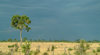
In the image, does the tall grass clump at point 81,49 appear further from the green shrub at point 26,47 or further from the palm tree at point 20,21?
the palm tree at point 20,21

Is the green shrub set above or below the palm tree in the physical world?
below

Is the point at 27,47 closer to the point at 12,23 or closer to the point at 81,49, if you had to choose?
the point at 81,49

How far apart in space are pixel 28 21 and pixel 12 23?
4646mm

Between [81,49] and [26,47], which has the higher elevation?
[26,47]

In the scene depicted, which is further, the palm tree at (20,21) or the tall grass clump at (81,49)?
the palm tree at (20,21)

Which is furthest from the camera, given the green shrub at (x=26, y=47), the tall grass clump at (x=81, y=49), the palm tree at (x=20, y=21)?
the palm tree at (x=20, y=21)

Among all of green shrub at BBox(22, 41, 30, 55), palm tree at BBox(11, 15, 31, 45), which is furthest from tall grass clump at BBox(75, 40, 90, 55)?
palm tree at BBox(11, 15, 31, 45)

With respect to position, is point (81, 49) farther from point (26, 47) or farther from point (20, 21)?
point (20, 21)

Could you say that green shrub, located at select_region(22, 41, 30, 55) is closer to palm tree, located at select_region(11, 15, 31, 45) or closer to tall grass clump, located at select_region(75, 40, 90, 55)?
tall grass clump, located at select_region(75, 40, 90, 55)

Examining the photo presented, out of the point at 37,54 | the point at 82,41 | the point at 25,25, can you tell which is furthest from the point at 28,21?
the point at 82,41

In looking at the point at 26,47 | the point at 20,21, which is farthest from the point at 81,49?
the point at 20,21

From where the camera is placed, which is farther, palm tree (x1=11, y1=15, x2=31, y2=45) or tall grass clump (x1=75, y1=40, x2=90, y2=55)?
palm tree (x1=11, y1=15, x2=31, y2=45)

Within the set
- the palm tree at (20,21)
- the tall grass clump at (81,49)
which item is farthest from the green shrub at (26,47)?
the palm tree at (20,21)

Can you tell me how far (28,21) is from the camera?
5556cm
